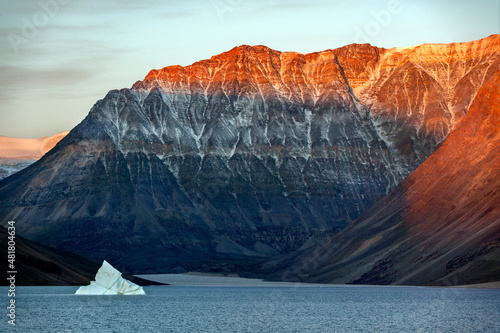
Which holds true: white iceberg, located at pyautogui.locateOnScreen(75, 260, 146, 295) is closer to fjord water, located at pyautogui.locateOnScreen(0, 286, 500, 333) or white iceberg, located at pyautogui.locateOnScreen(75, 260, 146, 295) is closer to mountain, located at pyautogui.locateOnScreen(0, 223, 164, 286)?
fjord water, located at pyautogui.locateOnScreen(0, 286, 500, 333)

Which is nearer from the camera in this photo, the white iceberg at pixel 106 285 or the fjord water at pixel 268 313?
the fjord water at pixel 268 313

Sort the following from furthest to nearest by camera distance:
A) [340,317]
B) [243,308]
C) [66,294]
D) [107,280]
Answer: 1. [66,294]
2. [107,280]
3. [243,308]
4. [340,317]

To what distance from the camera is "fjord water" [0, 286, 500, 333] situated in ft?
355

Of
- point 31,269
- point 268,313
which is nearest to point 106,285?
point 31,269

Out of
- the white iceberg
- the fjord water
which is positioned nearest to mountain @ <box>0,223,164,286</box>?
the fjord water

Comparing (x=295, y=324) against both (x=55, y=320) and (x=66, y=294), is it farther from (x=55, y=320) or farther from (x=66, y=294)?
(x=66, y=294)

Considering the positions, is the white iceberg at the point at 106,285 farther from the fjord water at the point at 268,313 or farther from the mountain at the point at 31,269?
the mountain at the point at 31,269

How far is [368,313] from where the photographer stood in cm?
13225

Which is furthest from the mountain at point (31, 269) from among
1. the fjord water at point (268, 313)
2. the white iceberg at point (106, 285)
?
the white iceberg at point (106, 285)

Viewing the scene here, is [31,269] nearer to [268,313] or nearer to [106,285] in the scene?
[106,285]

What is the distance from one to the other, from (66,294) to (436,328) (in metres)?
91.7

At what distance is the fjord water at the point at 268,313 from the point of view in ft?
355

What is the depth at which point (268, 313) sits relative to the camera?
437ft

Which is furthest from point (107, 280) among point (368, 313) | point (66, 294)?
point (368, 313)
